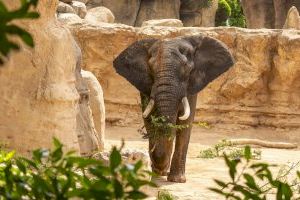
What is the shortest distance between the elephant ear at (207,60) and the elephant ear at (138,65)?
53 centimetres

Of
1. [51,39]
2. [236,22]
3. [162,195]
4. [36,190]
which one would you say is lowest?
[162,195]

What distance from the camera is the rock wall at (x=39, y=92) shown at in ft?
22.1

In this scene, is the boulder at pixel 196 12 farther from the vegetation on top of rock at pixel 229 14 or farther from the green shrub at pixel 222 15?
the green shrub at pixel 222 15

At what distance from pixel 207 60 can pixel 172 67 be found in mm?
973

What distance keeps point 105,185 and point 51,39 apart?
5186 millimetres

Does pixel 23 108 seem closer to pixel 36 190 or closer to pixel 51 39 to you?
pixel 51 39

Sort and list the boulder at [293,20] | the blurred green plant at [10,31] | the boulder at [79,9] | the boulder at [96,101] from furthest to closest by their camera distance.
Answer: the boulder at [79,9]
the boulder at [293,20]
the boulder at [96,101]
the blurred green plant at [10,31]

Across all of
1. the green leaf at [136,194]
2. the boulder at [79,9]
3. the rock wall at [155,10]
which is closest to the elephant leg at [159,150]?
the green leaf at [136,194]

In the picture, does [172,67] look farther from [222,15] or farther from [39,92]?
[222,15]

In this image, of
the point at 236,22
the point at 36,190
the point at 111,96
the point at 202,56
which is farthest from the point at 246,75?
the point at 236,22

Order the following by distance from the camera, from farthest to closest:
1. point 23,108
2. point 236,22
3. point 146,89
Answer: point 236,22
point 146,89
point 23,108

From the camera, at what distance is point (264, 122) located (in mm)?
15164

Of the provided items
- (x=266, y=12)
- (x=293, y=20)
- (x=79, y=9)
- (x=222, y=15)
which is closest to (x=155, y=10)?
(x=266, y=12)

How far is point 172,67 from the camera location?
9.08 metres
